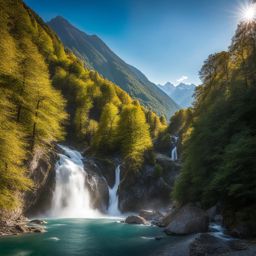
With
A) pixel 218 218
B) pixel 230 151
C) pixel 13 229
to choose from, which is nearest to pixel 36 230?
pixel 13 229

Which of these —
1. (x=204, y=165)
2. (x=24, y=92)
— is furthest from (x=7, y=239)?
(x=204, y=165)

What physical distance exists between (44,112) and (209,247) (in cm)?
2501

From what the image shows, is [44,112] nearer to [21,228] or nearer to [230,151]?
[21,228]

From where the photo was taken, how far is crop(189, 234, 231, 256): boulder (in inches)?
715

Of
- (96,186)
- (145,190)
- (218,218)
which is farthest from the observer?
(145,190)

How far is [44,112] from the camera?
34.8m

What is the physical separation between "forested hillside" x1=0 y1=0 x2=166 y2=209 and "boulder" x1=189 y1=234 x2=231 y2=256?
14937mm

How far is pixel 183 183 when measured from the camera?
3434cm

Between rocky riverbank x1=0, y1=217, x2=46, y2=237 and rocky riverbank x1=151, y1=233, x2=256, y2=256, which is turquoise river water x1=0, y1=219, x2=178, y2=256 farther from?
rocky riverbank x1=151, y1=233, x2=256, y2=256

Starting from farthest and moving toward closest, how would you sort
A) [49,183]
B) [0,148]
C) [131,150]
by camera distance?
[131,150] < [49,183] < [0,148]

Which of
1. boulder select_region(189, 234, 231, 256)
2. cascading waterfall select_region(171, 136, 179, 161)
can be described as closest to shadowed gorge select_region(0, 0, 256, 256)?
boulder select_region(189, 234, 231, 256)

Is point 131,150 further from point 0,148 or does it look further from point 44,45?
point 44,45

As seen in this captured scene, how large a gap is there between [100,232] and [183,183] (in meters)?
12.1

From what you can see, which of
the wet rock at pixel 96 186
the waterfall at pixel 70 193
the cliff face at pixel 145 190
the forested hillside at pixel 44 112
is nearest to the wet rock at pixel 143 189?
the cliff face at pixel 145 190
